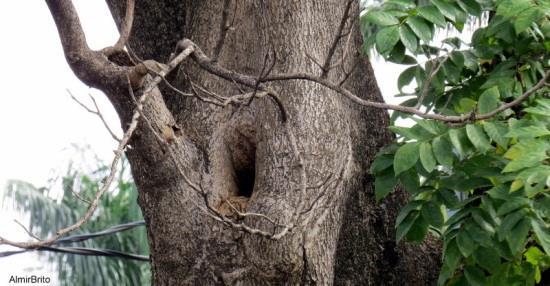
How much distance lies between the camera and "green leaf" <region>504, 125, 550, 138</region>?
2.54 meters

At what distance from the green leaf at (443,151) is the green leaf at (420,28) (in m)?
0.32

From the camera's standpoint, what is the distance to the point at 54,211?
902cm

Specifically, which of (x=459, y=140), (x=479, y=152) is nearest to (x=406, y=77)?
(x=479, y=152)

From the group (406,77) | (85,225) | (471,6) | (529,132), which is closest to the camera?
(529,132)

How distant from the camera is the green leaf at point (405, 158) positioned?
2.68 m

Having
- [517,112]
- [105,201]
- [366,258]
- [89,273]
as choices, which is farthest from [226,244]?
[105,201]

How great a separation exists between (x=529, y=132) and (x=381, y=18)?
578 millimetres

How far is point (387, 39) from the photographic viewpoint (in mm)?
2783

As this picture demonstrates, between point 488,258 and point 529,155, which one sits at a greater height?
point 529,155

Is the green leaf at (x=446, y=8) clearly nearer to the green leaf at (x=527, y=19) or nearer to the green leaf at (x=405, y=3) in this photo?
the green leaf at (x=405, y=3)

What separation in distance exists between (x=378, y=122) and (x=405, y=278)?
0.56m

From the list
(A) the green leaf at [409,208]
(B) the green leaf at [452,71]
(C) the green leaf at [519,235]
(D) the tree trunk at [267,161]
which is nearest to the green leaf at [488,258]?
(C) the green leaf at [519,235]

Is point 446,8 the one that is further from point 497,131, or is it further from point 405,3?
point 497,131

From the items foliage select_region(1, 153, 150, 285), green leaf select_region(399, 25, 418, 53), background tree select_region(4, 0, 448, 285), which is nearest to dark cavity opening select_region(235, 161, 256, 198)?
background tree select_region(4, 0, 448, 285)
